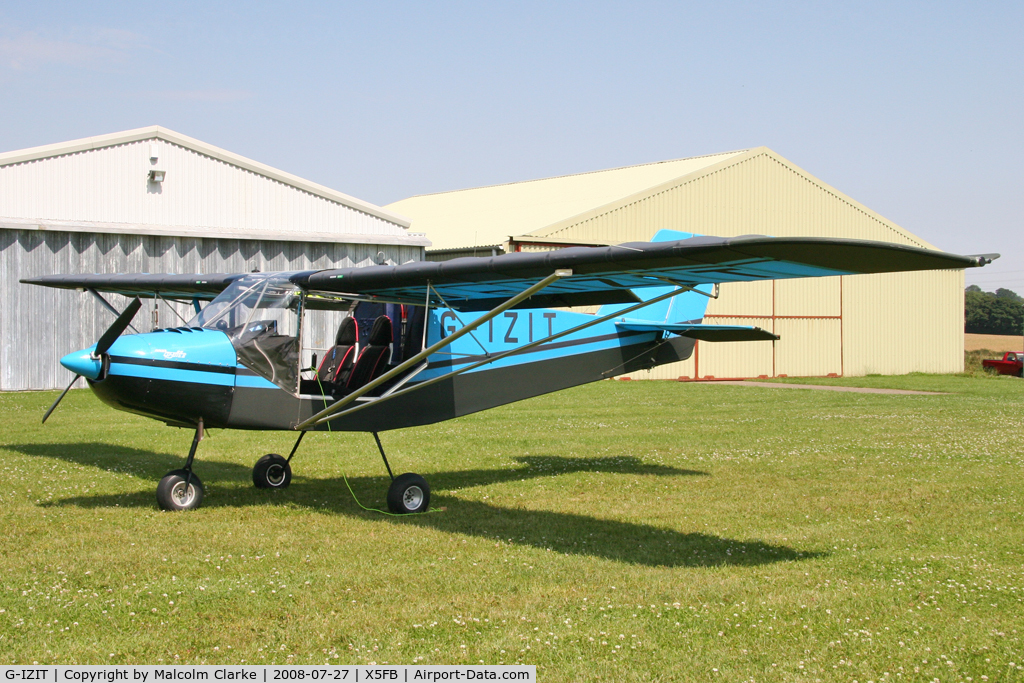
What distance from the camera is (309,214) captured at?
27.0 m

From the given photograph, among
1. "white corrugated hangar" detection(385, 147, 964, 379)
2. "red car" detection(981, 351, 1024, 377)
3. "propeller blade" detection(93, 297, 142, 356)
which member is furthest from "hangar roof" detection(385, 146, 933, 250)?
"propeller blade" detection(93, 297, 142, 356)

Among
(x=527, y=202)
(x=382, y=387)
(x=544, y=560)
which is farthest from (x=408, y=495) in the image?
(x=527, y=202)

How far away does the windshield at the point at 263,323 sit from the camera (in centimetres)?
877

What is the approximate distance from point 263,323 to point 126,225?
17.4 metres

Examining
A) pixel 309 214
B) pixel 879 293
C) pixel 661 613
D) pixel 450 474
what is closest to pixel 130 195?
pixel 309 214

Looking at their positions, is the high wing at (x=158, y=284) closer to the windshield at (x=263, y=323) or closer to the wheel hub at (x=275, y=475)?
the windshield at (x=263, y=323)

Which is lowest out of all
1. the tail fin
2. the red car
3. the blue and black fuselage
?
the red car

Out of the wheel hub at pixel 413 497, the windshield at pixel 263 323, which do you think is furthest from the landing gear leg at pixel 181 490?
the wheel hub at pixel 413 497

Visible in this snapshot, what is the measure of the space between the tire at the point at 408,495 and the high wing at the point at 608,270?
1.89 m

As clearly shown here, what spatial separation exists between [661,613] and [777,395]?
2077 cm

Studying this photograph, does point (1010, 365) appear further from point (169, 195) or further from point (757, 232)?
point (169, 195)

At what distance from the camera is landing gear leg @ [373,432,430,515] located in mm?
8930

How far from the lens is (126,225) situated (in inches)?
951

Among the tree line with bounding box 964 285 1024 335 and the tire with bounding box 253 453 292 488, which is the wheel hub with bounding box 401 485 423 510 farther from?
the tree line with bounding box 964 285 1024 335
